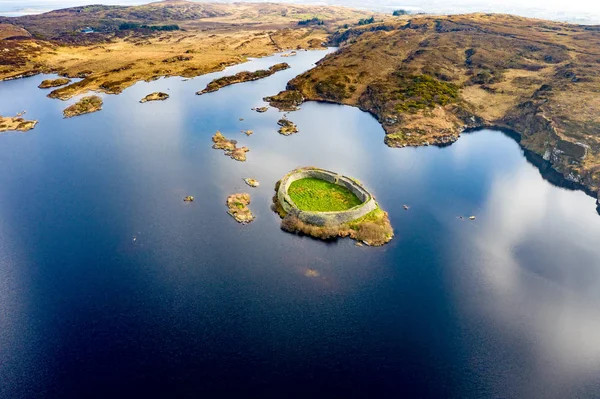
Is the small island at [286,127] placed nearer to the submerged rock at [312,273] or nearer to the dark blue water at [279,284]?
the dark blue water at [279,284]

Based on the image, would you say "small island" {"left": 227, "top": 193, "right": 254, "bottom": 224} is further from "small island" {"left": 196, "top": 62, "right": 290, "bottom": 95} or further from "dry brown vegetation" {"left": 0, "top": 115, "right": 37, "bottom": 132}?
"small island" {"left": 196, "top": 62, "right": 290, "bottom": 95}

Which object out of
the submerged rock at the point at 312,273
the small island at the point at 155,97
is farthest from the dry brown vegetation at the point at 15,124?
the submerged rock at the point at 312,273

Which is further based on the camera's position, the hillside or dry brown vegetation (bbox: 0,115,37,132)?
dry brown vegetation (bbox: 0,115,37,132)

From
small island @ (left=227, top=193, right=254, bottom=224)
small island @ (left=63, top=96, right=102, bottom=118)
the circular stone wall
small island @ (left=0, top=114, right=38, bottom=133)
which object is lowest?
small island @ (left=0, top=114, right=38, bottom=133)

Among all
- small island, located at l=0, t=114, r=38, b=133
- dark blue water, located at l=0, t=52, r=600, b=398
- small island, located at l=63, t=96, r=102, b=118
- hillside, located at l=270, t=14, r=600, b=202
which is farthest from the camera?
small island, located at l=63, t=96, r=102, b=118

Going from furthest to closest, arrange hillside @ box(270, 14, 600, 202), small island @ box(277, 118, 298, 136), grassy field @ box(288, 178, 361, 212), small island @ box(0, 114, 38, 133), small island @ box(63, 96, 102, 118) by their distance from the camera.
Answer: small island @ box(63, 96, 102, 118)
small island @ box(277, 118, 298, 136)
small island @ box(0, 114, 38, 133)
hillside @ box(270, 14, 600, 202)
grassy field @ box(288, 178, 361, 212)

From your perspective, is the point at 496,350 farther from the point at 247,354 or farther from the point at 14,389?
the point at 14,389

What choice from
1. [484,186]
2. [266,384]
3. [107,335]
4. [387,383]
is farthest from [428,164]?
[107,335]

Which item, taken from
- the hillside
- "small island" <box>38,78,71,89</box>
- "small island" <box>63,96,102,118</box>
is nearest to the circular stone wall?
the hillside
